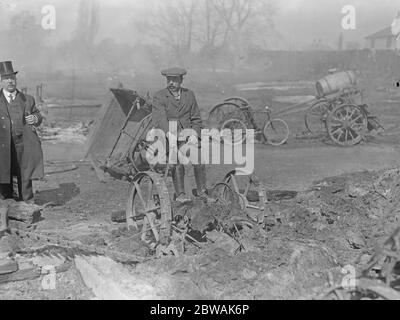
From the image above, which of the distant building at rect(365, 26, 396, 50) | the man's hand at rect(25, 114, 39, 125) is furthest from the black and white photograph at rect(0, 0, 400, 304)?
the distant building at rect(365, 26, 396, 50)

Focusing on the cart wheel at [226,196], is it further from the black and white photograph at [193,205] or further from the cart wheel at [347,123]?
the cart wheel at [347,123]

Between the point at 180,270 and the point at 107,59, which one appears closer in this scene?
the point at 180,270

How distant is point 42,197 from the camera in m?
7.75

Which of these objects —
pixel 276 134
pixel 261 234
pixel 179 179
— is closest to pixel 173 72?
pixel 179 179

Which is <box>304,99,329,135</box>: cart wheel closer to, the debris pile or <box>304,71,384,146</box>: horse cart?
<box>304,71,384,146</box>: horse cart

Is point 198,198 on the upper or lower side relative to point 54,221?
upper

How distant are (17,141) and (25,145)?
0.11 meters

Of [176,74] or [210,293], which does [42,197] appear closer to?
[176,74]

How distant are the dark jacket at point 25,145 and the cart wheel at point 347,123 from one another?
23.1 feet

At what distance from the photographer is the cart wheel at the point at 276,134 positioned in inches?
476

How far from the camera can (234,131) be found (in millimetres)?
11859

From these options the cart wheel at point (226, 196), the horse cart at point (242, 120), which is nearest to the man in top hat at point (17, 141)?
the cart wheel at point (226, 196)

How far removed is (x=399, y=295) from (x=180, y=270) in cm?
182
